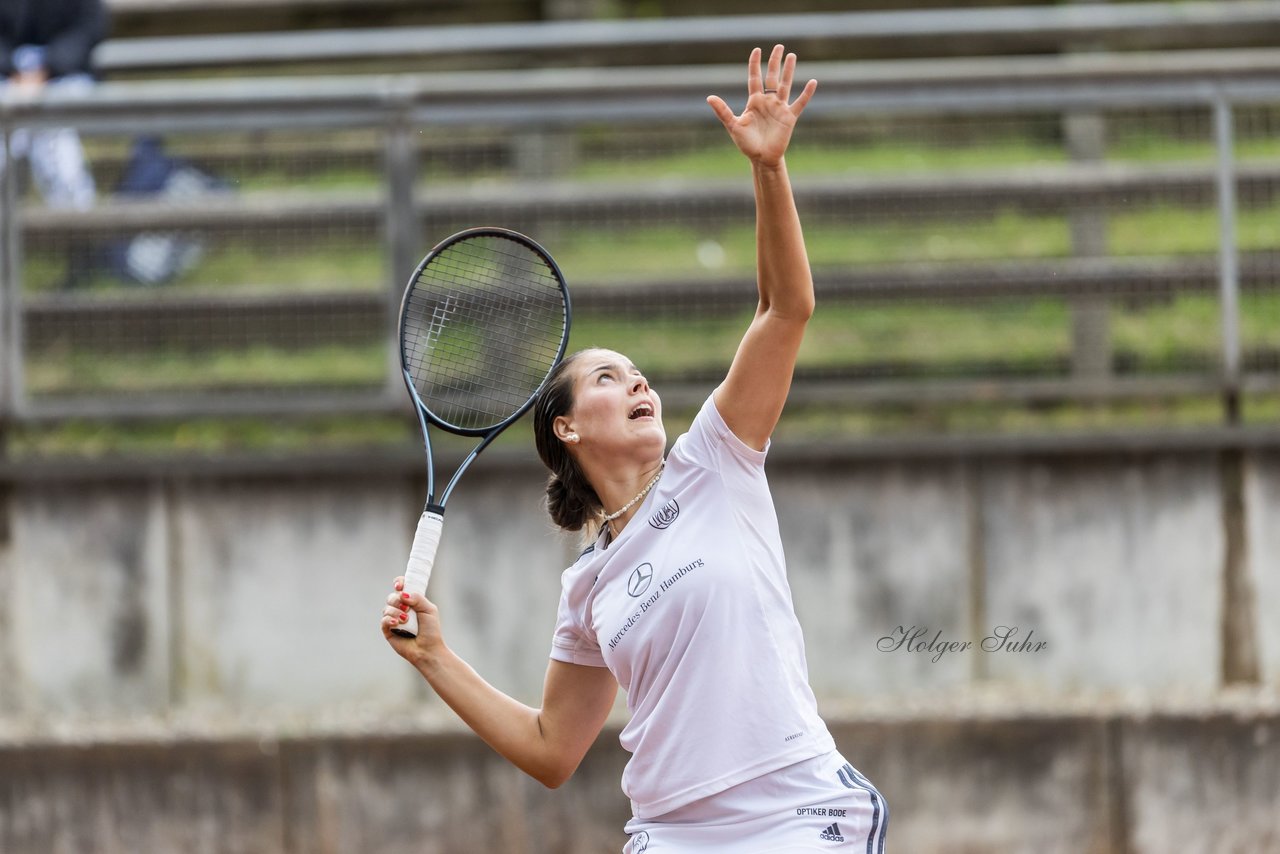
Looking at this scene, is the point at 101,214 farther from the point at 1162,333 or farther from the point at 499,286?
the point at 1162,333

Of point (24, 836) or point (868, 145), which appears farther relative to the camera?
point (868, 145)

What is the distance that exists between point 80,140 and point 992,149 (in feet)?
14.0

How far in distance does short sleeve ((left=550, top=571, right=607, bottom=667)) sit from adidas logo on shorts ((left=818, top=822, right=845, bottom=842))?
722mm

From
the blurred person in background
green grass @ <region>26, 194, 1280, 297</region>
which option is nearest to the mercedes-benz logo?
green grass @ <region>26, 194, 1280, 297</region>

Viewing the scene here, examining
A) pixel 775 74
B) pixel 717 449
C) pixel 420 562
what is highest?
pixel 775 74

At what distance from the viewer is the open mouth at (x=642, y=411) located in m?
3.73

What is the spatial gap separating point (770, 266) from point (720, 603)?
73 centimetres

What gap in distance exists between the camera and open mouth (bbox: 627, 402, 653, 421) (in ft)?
12.3

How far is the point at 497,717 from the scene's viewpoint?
3.88m

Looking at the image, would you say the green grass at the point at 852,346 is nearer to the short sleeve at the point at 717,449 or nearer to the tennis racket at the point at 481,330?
the tennis racket at the point at 481,330

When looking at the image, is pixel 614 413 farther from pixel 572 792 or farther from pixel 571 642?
pixel 572 792

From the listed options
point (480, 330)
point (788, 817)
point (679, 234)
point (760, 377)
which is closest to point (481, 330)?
point (480, 330)

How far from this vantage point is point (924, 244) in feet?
24.5

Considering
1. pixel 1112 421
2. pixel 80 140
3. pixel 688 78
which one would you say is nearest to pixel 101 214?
pixel 80 140
